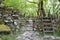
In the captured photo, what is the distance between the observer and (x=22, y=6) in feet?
17.0

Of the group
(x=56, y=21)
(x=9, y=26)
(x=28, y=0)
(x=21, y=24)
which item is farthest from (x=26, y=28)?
(x=28, y=0)

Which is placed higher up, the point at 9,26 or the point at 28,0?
the point at 28,0

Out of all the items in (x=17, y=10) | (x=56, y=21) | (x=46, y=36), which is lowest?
(x=46, y=36)

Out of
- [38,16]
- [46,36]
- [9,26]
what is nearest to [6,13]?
[9,26]

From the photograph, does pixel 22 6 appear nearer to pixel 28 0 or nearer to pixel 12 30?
pixel 28 0

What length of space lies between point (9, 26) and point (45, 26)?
97cm

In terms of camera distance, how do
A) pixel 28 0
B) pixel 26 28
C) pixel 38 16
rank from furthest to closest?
pixel 28 0 → pixel 38 16 → pixel 26 28

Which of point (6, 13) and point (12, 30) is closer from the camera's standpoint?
point (12, 30)

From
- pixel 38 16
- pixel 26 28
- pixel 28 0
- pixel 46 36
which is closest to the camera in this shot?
Answer: pixel 46 36

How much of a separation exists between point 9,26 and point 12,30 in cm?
16

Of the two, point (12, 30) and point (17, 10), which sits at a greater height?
point (17, 10)

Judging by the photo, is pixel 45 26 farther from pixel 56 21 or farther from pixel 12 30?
pixel 12 30

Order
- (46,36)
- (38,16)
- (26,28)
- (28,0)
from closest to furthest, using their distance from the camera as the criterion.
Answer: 1. (46,36)
2. (26,28)
3. (38,16)
4. (28,0)

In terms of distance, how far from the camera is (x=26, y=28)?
15.1 feet
